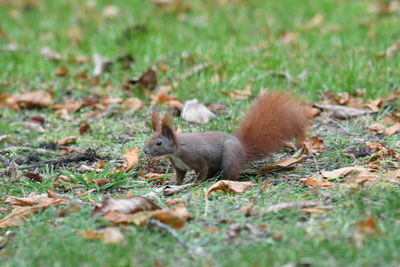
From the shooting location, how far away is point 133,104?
511 cm

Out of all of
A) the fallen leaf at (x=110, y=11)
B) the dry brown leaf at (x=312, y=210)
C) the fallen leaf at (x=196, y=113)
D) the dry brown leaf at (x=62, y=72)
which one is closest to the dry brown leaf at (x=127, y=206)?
the dry brown leaf at (x=312, y=210)

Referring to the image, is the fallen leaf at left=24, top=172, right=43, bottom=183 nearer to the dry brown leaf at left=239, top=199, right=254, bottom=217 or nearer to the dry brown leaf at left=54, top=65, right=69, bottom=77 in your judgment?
the dry brown leaf at left=239, top=199, right=254, bottom=217

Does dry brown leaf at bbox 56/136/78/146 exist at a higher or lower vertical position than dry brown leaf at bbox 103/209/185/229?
lower

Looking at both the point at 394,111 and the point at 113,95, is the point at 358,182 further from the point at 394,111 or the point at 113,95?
the point at 113,95

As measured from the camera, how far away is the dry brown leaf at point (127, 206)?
8.41 ft

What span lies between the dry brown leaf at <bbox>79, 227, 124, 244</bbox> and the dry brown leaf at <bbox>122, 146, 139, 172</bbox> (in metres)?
1.13

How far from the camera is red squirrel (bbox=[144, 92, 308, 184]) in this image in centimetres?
329

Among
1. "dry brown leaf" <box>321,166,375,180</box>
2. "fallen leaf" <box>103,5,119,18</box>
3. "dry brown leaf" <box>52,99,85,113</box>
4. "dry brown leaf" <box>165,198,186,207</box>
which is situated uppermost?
"fallen leaf" <box>103,5,119,18</box>

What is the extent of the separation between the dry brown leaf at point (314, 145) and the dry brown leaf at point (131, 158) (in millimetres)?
987

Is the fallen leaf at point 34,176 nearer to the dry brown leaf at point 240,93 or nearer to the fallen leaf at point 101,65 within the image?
the dry brown leaf at point 240,93

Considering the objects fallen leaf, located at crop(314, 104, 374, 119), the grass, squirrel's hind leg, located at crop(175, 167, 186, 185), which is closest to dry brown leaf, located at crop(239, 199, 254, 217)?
the grass

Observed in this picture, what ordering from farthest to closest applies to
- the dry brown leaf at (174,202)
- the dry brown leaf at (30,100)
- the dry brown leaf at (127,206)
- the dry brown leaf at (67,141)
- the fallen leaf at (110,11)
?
the fallen leaf at (110,11) < the dry brown leaf at (30,100) < the dry brown leaf at (67,141) < the dry brown leaf at (174,202) < the dry brown leaf at (127,206)

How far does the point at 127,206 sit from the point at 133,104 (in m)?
2.60

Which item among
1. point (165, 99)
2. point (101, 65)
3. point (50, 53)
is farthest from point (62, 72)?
point (165, 99)
